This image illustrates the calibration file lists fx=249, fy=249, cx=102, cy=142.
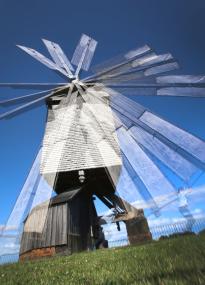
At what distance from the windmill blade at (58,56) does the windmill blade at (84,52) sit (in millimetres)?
755

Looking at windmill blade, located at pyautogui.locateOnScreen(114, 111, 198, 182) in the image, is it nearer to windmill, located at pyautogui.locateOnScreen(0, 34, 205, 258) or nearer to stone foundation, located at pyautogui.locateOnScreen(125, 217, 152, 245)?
windmill, located at pyautogui.locateOnScreen(0, 34, 205, 258)

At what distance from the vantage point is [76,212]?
53.0 feet

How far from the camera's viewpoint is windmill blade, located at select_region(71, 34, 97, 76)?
17547 mm

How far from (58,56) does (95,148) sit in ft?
26.9

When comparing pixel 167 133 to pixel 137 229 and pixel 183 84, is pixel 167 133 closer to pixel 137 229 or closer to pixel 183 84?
pixel 183 84

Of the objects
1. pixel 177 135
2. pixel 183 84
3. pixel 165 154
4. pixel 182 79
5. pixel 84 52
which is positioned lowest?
pixel 165 154

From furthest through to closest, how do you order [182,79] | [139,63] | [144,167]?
[139,63] < [182,79] < [144,167]

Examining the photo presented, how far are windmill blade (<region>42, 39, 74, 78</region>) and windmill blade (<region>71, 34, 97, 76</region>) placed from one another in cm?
76

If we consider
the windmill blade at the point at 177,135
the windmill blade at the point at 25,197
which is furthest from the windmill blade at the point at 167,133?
the windmill blade at the point at 25,197

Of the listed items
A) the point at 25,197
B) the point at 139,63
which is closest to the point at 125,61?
the point at 139,63

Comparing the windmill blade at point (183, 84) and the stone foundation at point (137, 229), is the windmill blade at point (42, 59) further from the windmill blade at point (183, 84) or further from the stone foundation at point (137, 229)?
the stone foundation at point (137, 229)

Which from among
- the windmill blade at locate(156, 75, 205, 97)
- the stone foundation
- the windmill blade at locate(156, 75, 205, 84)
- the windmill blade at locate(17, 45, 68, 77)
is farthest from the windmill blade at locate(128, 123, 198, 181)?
the windmill blade at locate(17, 45, 68, 77)

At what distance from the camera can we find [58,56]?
1833 centimetres

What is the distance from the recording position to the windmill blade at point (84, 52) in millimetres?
17547
